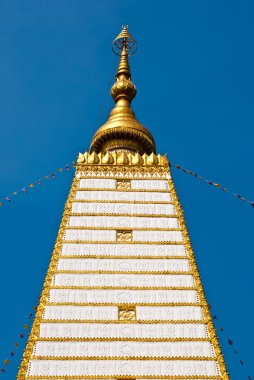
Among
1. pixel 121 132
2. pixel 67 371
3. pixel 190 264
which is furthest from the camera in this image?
pixel 121 132

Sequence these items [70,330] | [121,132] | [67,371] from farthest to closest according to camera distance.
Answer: [121,132], [70,330], [67,371]

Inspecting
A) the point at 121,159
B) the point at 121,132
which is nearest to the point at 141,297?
the point at 121,159

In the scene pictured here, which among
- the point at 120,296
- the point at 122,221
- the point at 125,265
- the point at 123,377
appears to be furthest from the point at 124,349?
the point at 122,221

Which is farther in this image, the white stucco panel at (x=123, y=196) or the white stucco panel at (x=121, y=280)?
the white stucco panel at (x=123, y=196)

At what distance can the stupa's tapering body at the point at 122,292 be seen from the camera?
16.9 m

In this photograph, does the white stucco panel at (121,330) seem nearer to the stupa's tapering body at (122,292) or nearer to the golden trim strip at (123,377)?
the stupa's tapering body at (122,292)

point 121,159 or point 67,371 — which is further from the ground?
point 121,159

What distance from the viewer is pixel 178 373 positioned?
16.7 m

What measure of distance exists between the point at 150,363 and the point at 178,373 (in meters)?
0.89

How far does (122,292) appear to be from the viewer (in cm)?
1906

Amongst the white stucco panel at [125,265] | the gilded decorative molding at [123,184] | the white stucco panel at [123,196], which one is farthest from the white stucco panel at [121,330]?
the gilded decorative molding at [123,184]

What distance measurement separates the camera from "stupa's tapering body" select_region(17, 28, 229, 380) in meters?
16.9

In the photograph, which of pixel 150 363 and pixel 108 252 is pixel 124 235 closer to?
pixel 108 252

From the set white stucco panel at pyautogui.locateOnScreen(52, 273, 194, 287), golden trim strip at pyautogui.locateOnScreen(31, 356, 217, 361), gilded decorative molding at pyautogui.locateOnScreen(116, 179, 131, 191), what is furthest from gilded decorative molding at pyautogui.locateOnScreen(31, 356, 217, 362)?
gilded decorative molding at pyautogui.locateOnScreen(116, 179, 131, 191)
